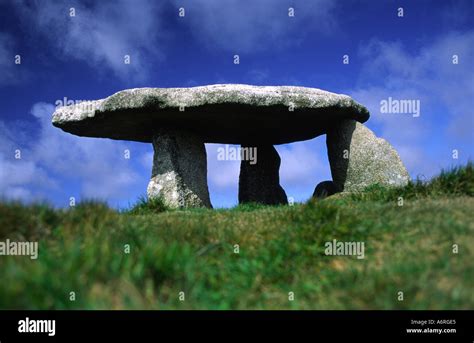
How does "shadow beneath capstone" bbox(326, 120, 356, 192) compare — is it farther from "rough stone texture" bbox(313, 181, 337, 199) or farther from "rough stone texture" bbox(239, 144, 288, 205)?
"rough stone texture" bbox(239, 144, 288, 205)

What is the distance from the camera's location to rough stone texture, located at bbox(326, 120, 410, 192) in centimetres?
1234

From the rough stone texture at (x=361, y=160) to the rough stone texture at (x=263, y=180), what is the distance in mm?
2403

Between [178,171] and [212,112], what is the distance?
1909mm

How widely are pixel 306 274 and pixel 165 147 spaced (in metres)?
8.63

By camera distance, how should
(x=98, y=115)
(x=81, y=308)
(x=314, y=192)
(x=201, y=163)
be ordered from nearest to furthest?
(x=81, y=308) < (x=98, y=115) < (x=201, y=163) < (x=314, y=192)

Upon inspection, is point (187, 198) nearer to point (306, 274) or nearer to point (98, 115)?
point (98, 115)

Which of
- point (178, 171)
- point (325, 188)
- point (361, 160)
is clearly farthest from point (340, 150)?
point (178, 171)

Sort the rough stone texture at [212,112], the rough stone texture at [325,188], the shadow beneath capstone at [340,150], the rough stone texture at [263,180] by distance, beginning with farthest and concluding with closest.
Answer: the rough stone texture at [263,180] < the rough stone texture at [325,188] < the shadow beneath capstone at [340,150] < the rough stone texture at [212,112]

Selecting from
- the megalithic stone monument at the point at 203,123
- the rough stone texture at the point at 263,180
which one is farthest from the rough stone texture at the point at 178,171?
the rough stone texture at the point at 263,180

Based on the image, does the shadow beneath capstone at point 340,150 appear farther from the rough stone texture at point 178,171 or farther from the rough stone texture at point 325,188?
the rough stone texture at point 178,171

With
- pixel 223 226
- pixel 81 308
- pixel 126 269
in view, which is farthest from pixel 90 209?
pixel 81 308

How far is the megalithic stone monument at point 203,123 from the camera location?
1121 cm
